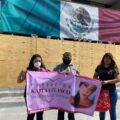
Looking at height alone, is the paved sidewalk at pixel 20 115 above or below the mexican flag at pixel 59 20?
below

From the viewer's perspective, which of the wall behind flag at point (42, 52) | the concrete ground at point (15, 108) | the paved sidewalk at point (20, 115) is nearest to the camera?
the paved sidewalk at point (20, 115)

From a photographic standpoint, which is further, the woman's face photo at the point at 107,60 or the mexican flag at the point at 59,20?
the mexican flag at the point at 59,20

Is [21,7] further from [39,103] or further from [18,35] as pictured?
[39,103]

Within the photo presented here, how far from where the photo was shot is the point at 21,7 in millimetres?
13055

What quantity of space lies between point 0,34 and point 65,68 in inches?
233

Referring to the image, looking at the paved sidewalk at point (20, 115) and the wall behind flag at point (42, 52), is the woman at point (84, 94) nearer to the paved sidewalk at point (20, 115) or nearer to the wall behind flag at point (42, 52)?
the paved sidewalk at point (20, 115)

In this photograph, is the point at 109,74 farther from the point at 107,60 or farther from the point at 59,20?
the point at 59,20

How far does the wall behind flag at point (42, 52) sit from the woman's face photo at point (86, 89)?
18.6ft

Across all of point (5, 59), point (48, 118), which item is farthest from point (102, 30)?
point (48, 118)

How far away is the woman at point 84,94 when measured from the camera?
273 inches

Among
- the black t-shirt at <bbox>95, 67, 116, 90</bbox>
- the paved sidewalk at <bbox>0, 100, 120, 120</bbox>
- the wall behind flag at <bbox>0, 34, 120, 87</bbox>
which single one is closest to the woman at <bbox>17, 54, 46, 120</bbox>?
the black t-shirt at <bbox>95, 67, 116, 90</bbox>

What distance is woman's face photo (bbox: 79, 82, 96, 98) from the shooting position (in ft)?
22.8

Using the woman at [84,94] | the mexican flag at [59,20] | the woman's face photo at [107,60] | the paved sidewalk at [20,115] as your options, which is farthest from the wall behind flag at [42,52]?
the woman's face photo at [107,60]

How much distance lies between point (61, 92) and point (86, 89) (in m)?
0.47
